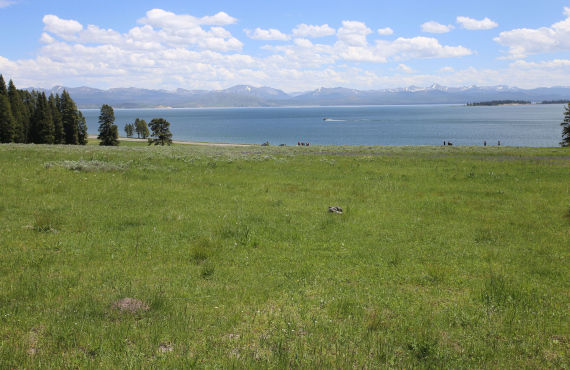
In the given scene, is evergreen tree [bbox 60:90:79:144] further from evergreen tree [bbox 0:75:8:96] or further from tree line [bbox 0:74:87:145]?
evergreen tree [bbox 0:75:8:96]

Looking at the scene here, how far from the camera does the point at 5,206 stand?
14234mm

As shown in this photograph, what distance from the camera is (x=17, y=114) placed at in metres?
87.2

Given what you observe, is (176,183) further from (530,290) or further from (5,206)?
(530,290)

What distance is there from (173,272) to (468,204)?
14.2 meters

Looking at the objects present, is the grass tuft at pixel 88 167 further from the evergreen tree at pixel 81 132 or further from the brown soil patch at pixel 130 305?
the evergreen tree at pixel 81 132

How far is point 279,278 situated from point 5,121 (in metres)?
91.5

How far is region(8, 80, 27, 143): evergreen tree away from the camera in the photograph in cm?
8362

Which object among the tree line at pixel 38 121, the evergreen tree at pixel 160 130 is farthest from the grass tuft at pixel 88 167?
the evergreen tree at pixel 160 130

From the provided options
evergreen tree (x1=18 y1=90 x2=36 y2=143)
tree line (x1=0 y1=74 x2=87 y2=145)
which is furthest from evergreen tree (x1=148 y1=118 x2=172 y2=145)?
evergreen tree (x1=18 y1=90 x2=36 y2=143)

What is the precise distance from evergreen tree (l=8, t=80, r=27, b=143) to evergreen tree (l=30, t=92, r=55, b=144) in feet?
8.56

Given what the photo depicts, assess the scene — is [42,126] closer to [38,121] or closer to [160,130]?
[38,121]

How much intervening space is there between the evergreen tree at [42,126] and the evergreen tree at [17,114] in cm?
261

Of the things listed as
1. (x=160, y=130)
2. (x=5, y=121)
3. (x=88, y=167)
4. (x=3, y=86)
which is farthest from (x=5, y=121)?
(x=88, y=167)

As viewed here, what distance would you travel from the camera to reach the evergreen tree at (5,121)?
7694cm
